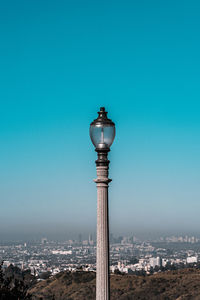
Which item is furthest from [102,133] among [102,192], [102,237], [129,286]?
[129,286]

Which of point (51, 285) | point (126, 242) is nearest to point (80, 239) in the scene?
point (126, 242)

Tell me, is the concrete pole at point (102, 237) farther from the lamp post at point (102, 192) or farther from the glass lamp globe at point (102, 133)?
the glass lamp globe at point (102, 133)

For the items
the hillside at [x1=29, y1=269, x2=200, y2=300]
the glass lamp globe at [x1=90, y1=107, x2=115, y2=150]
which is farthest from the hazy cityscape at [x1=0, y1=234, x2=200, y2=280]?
the glass lamp globe at [x1=90, y1=107, x2=115, y2=150]

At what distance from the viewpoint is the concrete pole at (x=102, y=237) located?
5426mm

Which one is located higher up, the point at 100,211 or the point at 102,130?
the point at 102,130

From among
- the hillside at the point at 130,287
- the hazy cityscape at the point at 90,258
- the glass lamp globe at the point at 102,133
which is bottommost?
the hillside at the point at 130,287

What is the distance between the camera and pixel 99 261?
5.46m

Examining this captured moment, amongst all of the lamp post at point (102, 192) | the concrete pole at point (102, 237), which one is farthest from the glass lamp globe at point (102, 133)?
the concrete pole at point (102, 237)

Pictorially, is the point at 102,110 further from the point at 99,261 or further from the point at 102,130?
the point at 99,261

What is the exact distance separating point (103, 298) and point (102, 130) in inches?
70.7

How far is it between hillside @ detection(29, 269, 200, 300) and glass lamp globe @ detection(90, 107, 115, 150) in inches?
1318

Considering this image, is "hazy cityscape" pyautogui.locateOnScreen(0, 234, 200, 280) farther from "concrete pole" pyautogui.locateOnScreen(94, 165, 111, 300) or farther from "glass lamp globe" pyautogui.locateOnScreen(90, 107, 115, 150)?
"glass lamp globe" pyautogui.locateOnScreen(90, 107, 115, 150)

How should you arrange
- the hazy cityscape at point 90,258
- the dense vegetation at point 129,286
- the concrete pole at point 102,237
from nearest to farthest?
the concrete pole at point 102,237 → the dense vegetation at point 129,286 → the hazy cityscape at point 90,258

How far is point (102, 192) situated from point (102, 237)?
0.48 meters
